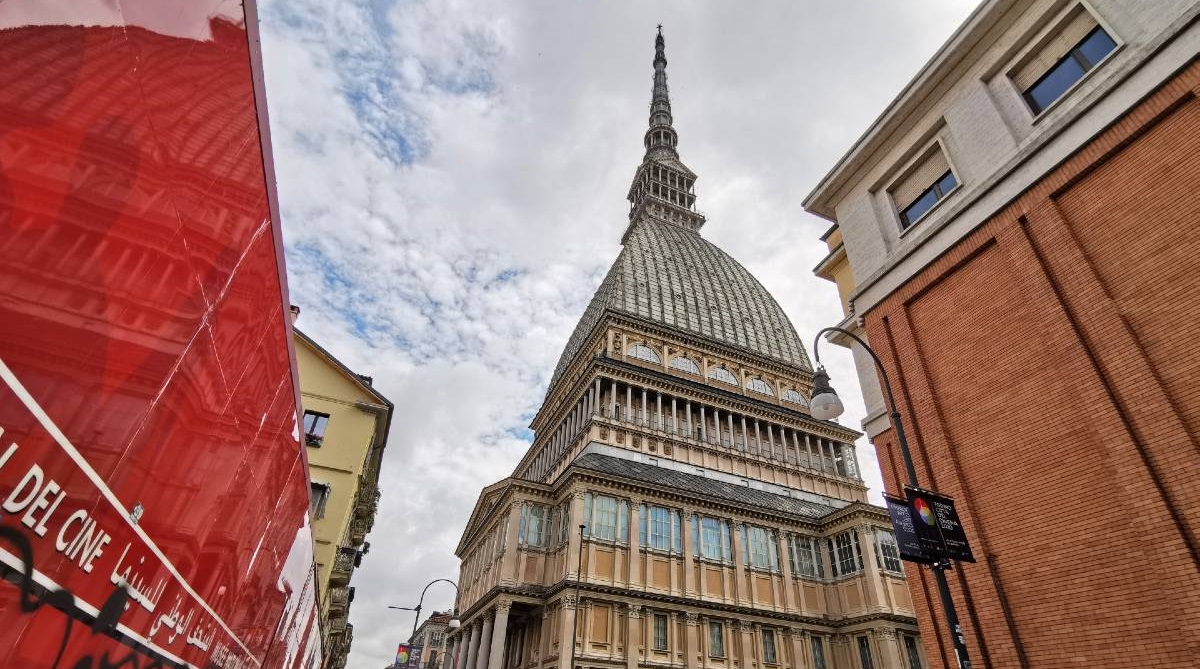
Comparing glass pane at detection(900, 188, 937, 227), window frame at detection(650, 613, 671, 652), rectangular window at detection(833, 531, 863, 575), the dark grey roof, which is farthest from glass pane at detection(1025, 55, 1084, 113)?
rectangular window at detection(833, 531, 863, 575)

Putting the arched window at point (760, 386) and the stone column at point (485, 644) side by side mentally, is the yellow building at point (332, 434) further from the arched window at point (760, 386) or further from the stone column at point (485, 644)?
the arched window at point (760, 386)

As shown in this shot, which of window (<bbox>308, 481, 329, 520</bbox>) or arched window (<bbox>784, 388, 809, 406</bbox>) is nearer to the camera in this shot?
window (<bbox>308, 481, 329, 520</bbox>)

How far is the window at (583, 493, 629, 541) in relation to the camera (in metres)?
34.1

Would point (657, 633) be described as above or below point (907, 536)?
above

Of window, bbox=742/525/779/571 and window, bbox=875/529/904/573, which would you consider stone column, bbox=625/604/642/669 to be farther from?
window, bbox=875/529/904/573

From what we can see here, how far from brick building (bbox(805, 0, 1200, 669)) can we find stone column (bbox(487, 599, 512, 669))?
24.5m

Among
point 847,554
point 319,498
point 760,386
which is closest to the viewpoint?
point 319,498

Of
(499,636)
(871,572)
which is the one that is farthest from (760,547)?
(499,636)

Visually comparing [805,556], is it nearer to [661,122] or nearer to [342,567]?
[342,567]

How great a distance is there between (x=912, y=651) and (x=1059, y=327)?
32.1 m

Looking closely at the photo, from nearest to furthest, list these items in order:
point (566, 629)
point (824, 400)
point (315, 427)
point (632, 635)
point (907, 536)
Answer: point (907, 536) → point (824, 400) → point (315, 427) → point (566, 629) → point (632, 635)

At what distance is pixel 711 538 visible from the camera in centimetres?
3716


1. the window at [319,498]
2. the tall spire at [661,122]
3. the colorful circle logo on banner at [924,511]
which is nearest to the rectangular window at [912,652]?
the colorful circle logo on banner at [924,511]

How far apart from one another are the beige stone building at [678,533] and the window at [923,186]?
2433 centimetres
